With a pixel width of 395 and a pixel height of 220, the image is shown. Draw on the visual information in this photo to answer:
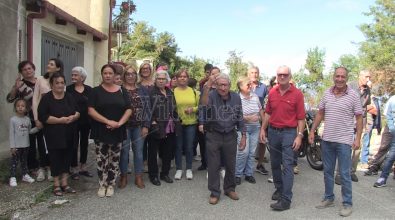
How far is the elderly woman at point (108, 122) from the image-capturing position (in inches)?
223

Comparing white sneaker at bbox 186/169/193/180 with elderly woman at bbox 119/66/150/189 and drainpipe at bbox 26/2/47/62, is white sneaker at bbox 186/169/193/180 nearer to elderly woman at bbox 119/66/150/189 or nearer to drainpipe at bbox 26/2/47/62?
elderly woman at bbox 119/66/150/189

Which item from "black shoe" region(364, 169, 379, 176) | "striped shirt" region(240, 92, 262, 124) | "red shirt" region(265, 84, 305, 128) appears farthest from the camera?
"black shoe" region(364, 169, 379, 176)

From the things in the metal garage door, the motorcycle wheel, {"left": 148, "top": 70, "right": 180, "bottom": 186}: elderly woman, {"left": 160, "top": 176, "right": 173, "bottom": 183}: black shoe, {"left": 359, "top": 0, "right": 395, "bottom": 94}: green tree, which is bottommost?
{"left": 160, "top": 176, "right": 173, "bottom": 183}: black shoe

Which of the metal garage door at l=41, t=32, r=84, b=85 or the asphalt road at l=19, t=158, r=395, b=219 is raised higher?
the metal garage door at l=41, t=32, r=84, b=85

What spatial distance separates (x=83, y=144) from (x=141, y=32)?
1371 inches

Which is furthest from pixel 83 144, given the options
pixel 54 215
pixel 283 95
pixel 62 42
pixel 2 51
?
pixel 62 42

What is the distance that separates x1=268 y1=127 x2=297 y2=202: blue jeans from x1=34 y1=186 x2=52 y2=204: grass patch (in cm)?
319

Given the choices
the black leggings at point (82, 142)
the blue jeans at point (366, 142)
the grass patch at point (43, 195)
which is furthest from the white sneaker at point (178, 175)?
the blue jeans at point (366, 142)

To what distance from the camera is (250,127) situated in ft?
22.4

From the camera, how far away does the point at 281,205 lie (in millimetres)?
5320

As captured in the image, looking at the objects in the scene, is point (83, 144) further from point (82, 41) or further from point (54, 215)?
point (82, 41)

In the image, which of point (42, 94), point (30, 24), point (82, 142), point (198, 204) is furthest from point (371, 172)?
point (30, 24)

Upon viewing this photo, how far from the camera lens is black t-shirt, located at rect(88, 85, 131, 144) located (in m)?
5.67

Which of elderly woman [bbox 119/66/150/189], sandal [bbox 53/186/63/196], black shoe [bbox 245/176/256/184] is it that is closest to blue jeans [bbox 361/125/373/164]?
black shoe [bbox 245/176/256/184]
